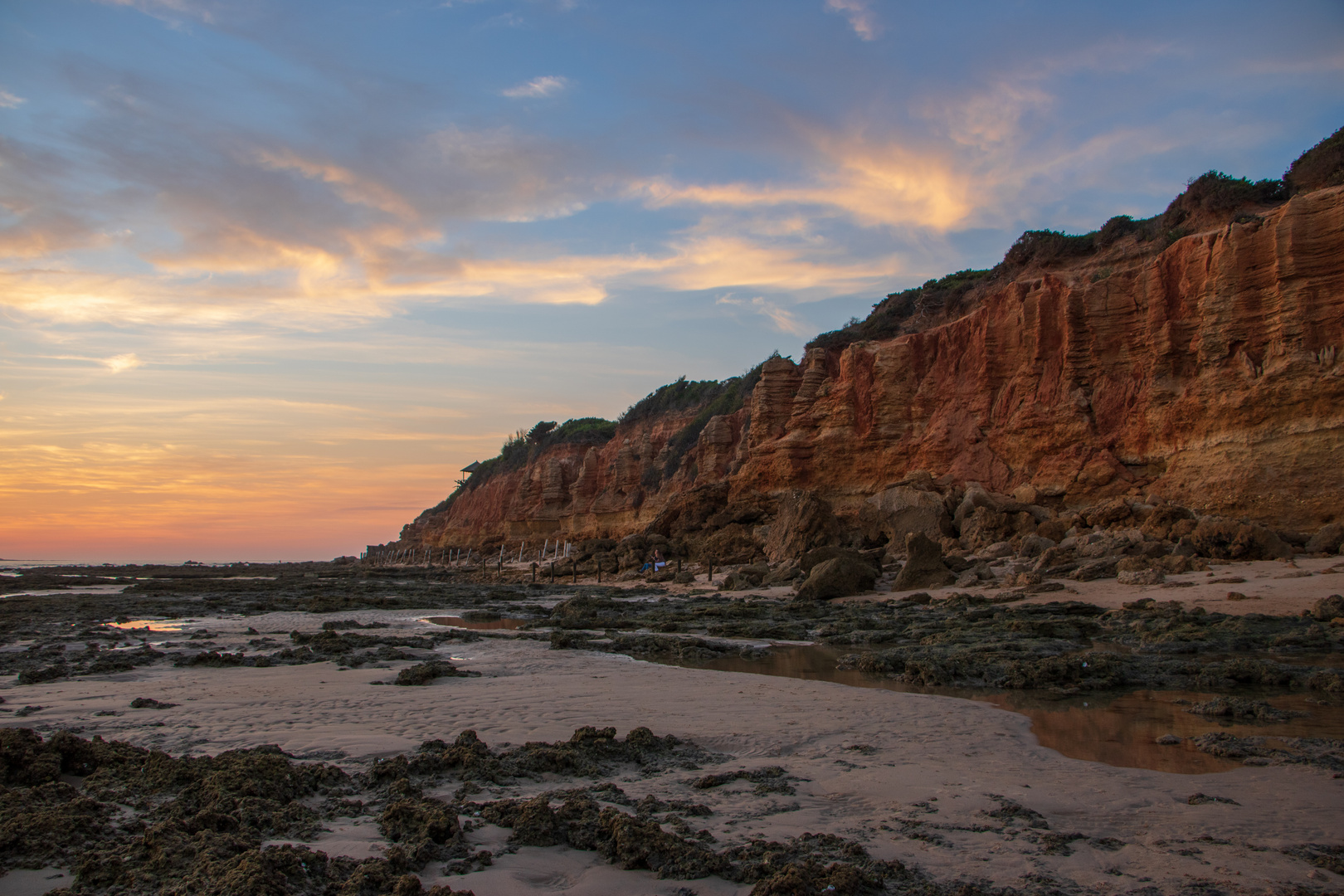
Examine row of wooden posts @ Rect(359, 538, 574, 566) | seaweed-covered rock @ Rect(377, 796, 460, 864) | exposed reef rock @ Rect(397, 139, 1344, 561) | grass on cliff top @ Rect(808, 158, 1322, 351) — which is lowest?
row of wooden posts @ Rect(359, 538, 574, 566)

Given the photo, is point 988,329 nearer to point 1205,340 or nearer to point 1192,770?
point 1205,340

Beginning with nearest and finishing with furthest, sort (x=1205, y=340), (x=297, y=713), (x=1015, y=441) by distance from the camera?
1. (x=297, y=713)
2. (x=1205, y=340)
3. (x=1015, y=441)

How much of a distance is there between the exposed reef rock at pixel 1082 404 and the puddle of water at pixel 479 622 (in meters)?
11.6

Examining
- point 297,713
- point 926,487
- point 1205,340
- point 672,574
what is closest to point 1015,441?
point 926,487

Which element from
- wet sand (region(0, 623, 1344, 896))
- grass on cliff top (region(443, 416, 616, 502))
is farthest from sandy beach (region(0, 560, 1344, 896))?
grass on cliff top (region(443, 416, 616, 502))

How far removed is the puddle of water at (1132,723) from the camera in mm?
5371

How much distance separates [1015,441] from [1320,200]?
37.3 feet

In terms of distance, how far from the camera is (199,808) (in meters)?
3.95

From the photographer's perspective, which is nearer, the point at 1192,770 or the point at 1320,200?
the point at 1192,770

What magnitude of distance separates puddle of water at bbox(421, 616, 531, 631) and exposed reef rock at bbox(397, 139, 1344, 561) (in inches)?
457

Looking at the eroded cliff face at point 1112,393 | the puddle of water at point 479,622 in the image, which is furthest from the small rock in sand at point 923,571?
the puddle of water at point 479,622

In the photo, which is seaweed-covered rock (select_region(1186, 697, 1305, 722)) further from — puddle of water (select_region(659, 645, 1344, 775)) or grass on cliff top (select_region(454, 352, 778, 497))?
grass on cliff top (select_region(454, 352, 778, 497))

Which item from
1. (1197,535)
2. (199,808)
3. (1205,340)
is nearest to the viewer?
(199,808)

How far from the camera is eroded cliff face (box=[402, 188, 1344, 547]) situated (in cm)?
1995
